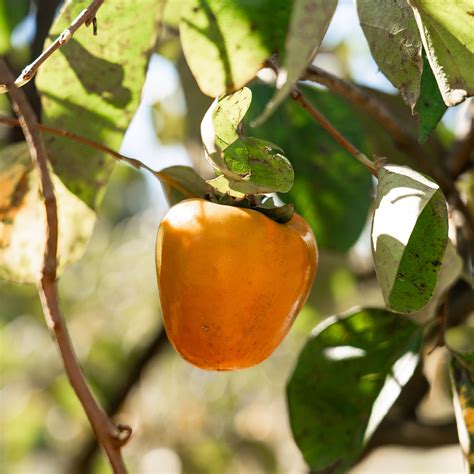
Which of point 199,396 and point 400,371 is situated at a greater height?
point 400,371

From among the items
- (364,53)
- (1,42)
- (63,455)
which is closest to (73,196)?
(1,42)

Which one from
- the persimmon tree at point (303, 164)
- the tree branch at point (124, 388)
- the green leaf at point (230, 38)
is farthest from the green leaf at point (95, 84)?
the tree branch at point (124, 388)

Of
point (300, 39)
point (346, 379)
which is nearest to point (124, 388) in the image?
point (346, 379)

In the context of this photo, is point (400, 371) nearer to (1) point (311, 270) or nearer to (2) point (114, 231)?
(1) point (311, 270)

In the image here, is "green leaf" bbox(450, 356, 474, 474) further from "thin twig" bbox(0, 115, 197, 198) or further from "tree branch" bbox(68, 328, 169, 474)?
"tree branch" bbox(68, 328, 169, 474)

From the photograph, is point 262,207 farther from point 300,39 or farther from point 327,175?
point 327,175

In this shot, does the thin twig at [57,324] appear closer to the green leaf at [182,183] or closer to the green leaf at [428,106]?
the green leaf at [182,183]
